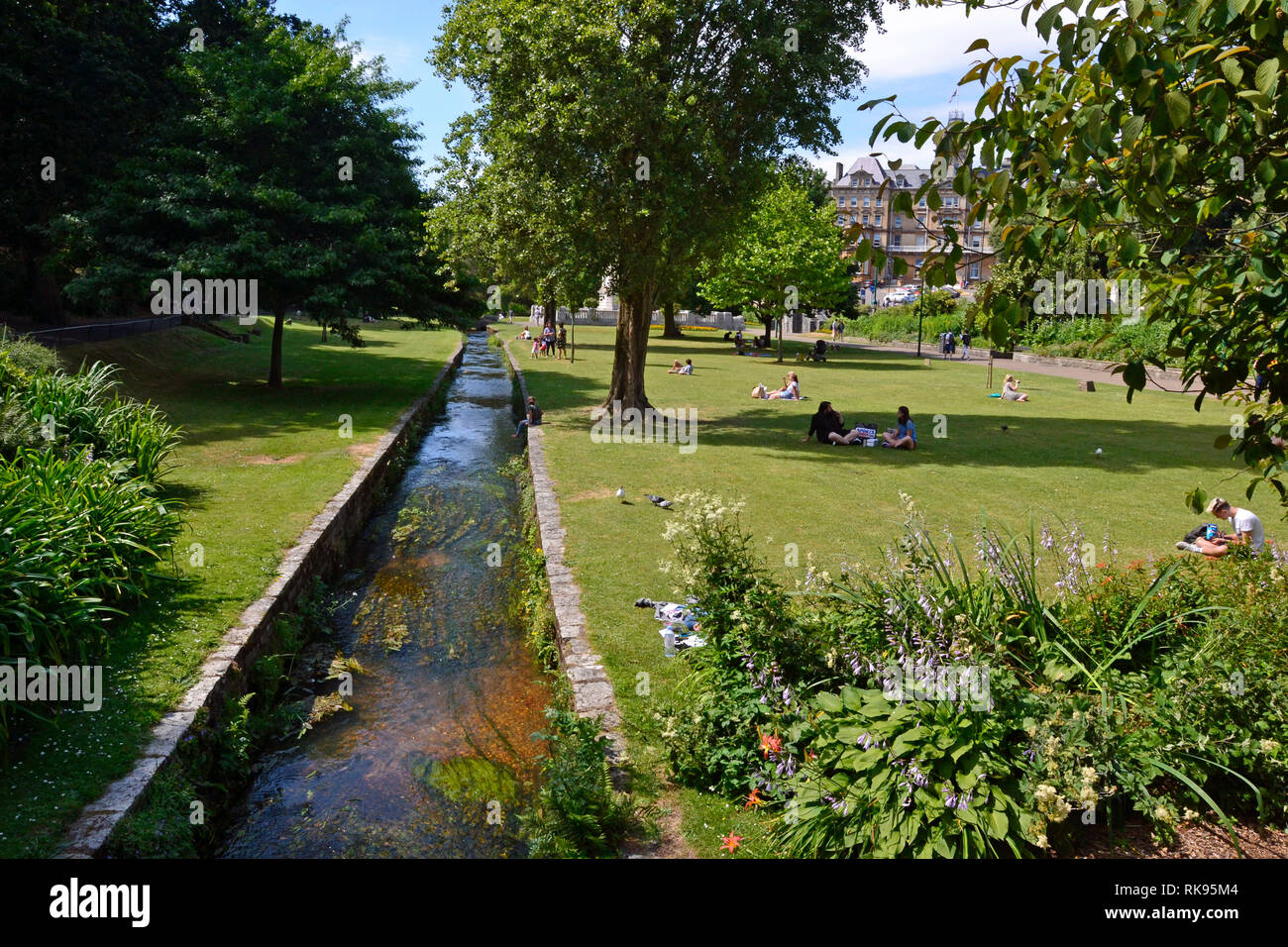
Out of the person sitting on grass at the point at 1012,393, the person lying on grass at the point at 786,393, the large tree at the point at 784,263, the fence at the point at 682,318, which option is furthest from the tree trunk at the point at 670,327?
the person sitting on grass at the point at 1012,393

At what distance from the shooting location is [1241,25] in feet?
13.3

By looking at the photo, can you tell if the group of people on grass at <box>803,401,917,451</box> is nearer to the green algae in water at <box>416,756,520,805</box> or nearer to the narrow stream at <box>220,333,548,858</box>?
the narrow stream at <box>220,333,548,858</box>

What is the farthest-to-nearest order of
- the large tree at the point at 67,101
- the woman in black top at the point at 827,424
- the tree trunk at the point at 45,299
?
the tree trunk at the point at 45,299, the large tree at the point at 67,101, the woman in black top at the point at 827,424

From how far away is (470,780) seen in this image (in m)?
6.40

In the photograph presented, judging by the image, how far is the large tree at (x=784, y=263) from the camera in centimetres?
4388

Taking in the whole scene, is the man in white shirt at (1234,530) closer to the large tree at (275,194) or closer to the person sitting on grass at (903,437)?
the person sitting on grass at (903,437)

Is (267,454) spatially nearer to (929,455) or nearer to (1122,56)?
(929,455)

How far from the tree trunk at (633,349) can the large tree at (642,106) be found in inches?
45.6

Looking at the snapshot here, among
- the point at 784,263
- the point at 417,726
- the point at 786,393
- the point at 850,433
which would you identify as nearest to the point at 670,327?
the point at 784,263

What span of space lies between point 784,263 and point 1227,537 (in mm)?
35777

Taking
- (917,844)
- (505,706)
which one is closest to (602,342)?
(505,706)

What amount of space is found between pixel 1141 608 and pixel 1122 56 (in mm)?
3428

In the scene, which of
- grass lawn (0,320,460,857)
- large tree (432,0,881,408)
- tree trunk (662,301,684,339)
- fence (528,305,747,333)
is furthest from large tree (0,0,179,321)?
fence (528,305,747,333)

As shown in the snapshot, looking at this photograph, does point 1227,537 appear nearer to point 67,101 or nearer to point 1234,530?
point 1234,530
